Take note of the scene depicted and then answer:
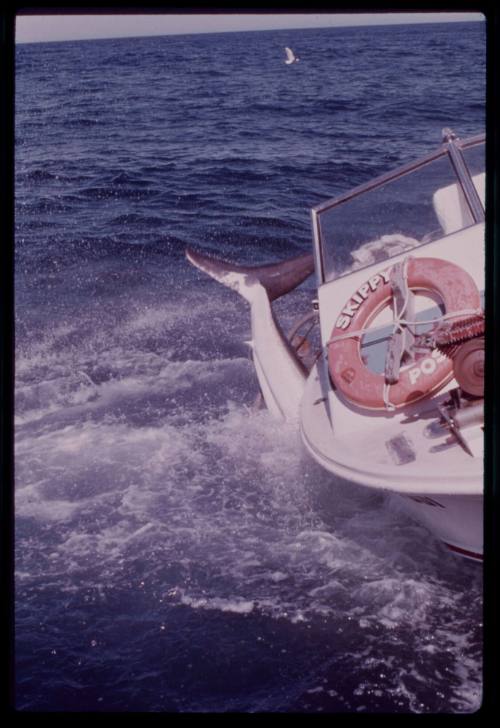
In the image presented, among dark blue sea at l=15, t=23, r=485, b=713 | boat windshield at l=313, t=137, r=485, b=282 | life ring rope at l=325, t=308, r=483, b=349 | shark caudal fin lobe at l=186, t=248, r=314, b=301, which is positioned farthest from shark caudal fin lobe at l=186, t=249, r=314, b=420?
life ring rope at l=325, t=308, r=483, b=349

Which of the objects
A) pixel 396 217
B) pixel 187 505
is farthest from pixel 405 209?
pixel 187 505

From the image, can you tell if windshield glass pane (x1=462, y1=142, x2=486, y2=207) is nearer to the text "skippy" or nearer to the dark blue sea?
the text "skippy"

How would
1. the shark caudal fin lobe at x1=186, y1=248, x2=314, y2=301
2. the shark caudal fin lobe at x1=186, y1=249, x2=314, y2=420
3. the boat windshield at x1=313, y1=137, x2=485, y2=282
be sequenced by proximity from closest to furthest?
1. the boat windshield at x1=313, y1=137, x2=485, y2=282
2. the shark caudal fin lobe at x1=186, y1=249, x2=314, y2=420
3. the shark caudal fin lobe at x1=186, y1=248, x2=314, y2=301

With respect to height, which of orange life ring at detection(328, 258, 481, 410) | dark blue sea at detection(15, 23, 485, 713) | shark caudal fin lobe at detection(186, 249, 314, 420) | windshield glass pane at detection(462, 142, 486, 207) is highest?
windshield glass pane at detection(462, 142, 486, 207)

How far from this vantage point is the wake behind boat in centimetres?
312

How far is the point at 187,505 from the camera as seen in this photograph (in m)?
4.75

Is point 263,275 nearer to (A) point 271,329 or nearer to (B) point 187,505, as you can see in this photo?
(A) point 271,329

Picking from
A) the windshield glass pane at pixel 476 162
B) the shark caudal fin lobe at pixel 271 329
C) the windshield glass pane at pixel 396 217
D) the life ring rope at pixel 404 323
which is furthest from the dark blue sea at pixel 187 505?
the windshield glass pane at pixel 476 162

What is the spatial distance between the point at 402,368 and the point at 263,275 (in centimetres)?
259

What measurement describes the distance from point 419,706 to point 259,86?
60.8ft

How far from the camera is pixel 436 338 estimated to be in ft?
10.4

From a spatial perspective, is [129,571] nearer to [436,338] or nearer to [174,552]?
[174,552]

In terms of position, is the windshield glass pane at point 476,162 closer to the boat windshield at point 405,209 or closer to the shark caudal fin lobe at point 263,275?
the boat windshield at point 405,209

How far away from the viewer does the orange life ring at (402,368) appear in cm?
336
